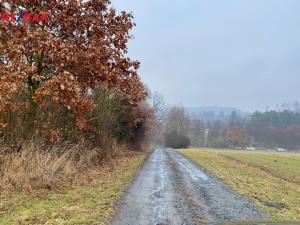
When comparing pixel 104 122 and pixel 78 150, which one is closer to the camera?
pixel 78 150

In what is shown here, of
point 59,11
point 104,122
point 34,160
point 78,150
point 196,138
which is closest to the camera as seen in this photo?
point 34,160

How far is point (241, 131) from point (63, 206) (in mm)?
138496

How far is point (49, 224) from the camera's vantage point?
7.51 m

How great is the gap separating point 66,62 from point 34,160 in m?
3.73

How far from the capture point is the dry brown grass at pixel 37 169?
11781 mm

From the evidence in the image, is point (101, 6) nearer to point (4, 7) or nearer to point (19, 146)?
point (4, 7)

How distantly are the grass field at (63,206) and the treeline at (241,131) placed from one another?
95.3 m

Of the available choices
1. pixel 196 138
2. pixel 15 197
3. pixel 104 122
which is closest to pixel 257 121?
pixel 196 138

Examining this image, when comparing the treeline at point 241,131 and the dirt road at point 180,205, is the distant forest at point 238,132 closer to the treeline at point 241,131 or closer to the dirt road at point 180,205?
the treeline at point 241,131

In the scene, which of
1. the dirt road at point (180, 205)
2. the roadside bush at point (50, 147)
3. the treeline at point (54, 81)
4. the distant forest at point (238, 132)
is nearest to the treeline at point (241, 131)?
the distant forest at point (238, 132)

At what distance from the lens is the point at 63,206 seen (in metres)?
9.28

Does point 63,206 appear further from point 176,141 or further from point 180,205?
point 176,141

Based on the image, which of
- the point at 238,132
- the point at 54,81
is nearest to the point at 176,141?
the point at 238,132

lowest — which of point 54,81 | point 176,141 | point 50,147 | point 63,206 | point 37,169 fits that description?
point 63,206
